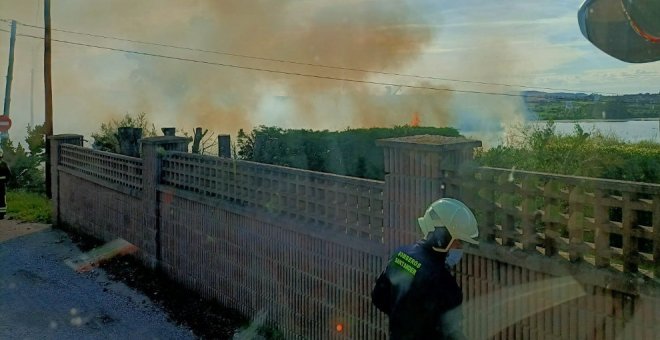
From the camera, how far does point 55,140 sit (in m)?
13.9

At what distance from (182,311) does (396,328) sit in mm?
5075

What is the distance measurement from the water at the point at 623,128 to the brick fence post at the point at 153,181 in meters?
6.70

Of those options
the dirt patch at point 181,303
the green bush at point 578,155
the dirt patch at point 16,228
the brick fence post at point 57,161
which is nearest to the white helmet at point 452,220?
the dirt patch at point 181,303

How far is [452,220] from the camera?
10.7ft

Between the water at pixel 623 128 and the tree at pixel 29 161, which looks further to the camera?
the tree at pixel 29 161

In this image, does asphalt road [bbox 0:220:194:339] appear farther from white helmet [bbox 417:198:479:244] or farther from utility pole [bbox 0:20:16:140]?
utility pole [bbox 0:20:16:140]

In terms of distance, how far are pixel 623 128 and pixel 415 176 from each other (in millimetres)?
7911

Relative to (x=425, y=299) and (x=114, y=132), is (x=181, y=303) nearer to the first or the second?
(x=425, y=299)

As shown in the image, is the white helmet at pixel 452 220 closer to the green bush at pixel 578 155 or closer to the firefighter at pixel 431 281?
the firefighter at pixel 431 281

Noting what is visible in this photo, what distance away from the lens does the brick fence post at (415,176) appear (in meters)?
4.80

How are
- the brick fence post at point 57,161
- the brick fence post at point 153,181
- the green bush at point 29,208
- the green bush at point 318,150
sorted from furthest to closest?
1. the green bush at point 29,208
2. the green bush at point 318,150
3. the brick fence post at point 57,161
4. the brick fence post at point 153,181

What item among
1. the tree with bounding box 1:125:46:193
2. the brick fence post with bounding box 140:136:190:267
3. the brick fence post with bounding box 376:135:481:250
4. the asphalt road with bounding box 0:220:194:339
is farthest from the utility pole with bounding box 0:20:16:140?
the brick fence post with bounding box 376:135:481:250

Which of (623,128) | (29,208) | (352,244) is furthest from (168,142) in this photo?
(29,208)

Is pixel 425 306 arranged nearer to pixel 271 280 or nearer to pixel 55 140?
pixel 271 280
